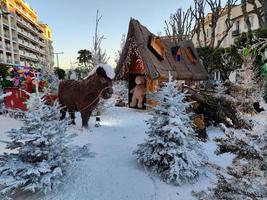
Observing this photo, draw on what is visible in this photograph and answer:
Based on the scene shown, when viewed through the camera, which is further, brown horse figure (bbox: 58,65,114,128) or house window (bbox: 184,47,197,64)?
house window (bbox: 184,47,197,64)

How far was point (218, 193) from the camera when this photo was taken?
8.09ft

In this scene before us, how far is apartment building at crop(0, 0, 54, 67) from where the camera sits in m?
34.7

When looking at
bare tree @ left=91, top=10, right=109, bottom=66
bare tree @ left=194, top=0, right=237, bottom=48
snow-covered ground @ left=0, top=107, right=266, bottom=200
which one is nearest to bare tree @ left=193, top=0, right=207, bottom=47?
bare tree @ left=194, top=0, right=237, bottom=48

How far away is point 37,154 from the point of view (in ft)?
8.21

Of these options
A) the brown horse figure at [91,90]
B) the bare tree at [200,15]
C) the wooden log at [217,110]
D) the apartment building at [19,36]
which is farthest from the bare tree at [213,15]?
the apartment building at [19,36]

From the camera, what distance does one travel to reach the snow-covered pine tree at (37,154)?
2398 millimetres

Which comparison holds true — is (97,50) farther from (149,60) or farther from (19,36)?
(19,36)

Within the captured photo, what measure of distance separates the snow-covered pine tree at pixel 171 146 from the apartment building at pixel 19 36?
1161 inches

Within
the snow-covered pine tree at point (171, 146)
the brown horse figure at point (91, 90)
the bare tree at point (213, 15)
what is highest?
the bare tree at point (213, 15)

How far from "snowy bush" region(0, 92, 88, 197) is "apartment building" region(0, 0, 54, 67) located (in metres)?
29.4

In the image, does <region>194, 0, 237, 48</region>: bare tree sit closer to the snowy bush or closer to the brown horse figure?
the brown horse figure

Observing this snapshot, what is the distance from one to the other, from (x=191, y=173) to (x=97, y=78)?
3336mm

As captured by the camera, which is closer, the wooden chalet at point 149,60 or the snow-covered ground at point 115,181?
the snow-covered ground at point 115,181

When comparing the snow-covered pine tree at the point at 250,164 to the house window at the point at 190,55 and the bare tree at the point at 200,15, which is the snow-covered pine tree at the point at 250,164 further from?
the bare tree at the point at 200,15
